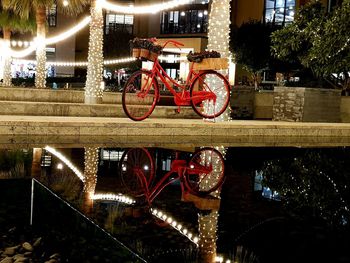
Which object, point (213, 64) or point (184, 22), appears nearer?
point (213, 64)

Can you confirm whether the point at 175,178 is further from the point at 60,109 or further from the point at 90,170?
the point at 60,109

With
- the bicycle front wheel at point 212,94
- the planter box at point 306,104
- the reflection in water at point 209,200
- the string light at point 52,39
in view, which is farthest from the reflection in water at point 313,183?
the string light at point 52,39

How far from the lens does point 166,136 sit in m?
11.7

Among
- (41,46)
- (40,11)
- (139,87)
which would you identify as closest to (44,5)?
(40,11)

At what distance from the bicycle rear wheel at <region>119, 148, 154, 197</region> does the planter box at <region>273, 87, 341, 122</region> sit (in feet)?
29.6

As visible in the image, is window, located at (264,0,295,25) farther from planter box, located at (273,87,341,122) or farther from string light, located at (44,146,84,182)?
string light, located at (44,146,84,182)

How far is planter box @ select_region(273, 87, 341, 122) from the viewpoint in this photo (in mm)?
17203

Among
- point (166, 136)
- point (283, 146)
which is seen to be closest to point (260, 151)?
point (283, 146)

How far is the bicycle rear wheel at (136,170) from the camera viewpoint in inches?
241

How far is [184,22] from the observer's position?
181ft

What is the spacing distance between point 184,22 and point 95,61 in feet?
134

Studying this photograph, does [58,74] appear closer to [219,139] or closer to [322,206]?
[219,139]

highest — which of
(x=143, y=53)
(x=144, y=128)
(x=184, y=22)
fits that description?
(x=184, y=22)

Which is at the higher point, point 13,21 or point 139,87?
point 13,21
